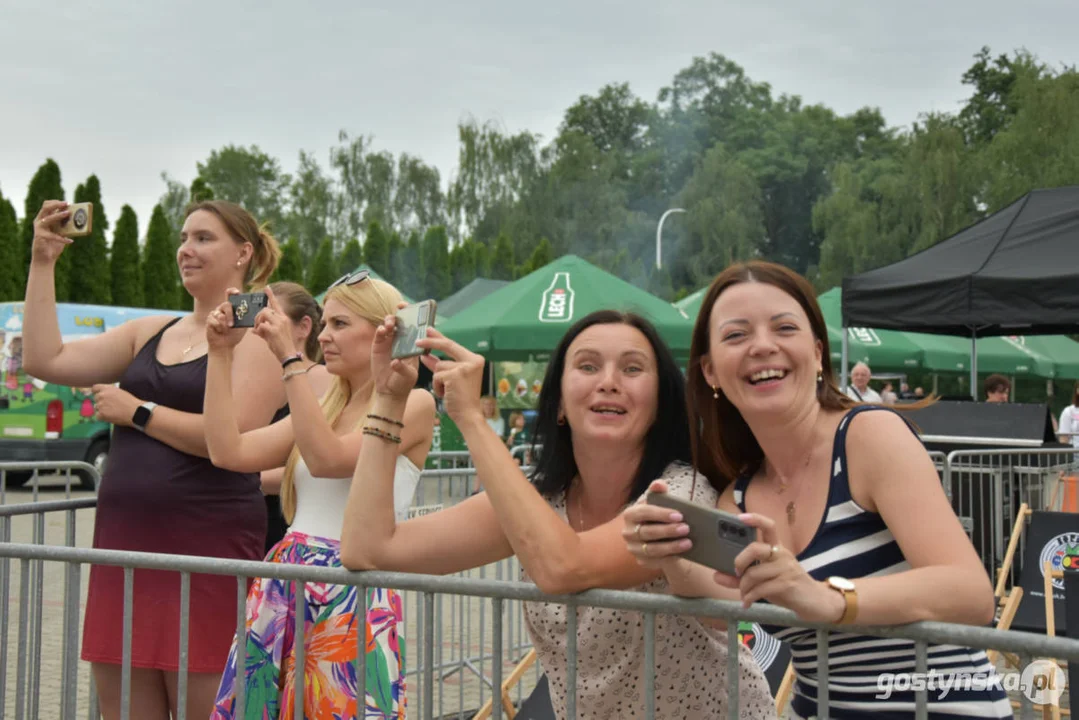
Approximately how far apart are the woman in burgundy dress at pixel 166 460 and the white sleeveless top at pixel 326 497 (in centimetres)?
36

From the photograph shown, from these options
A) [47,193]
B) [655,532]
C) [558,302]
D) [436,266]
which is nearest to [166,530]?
[655,532]

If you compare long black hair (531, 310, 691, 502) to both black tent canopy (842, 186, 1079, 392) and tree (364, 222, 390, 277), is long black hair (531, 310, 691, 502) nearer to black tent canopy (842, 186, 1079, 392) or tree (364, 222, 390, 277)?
black tent canopy (842, 186, 1079, 392)

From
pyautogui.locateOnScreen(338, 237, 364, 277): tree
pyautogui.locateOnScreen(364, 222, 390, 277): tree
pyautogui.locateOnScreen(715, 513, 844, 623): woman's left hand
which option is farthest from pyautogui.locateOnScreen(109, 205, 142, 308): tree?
pyautogui.locateOnScreen(715, 513, 844, 623): woman's left hand

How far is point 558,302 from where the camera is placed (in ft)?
46.9

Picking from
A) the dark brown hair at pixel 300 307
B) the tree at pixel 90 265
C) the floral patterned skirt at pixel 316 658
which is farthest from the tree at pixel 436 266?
the floral patterned skirt at pixel 316 658

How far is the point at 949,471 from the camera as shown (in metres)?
7.21

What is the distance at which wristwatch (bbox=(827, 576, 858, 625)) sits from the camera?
1838 millimetres

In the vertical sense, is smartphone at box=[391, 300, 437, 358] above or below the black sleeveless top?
above

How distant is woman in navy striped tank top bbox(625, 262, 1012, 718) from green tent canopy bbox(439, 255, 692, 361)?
10930 millimetres

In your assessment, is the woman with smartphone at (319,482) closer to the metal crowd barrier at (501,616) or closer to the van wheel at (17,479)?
the metal crowd barrier at (501,616)

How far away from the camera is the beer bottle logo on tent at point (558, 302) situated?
1403cm

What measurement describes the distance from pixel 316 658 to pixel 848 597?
168 cm

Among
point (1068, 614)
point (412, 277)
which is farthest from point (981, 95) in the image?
point (1068, 614)

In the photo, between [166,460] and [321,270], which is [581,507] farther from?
[321,270]
